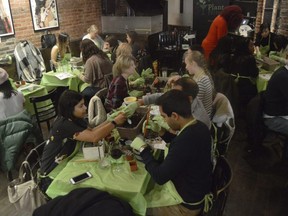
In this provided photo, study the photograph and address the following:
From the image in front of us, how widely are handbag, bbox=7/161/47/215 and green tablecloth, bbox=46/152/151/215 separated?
8.0 inches

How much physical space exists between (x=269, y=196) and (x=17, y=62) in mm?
4404

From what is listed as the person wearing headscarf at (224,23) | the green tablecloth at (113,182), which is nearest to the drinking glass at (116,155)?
the green tablecloth at (113,182)

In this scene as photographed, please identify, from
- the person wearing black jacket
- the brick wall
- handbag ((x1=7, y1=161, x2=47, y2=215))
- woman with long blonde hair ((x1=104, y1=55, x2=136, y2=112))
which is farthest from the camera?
the brick wall

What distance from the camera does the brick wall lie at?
536 cm

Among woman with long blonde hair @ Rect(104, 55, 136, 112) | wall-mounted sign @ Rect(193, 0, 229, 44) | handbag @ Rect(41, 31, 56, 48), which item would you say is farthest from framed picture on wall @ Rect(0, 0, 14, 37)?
wall-mounted sign @ Rect(193, 0, 229, 44)

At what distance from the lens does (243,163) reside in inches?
140

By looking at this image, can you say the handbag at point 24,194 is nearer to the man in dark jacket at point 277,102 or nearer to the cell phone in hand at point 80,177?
the cell phone in hand at point 80,177

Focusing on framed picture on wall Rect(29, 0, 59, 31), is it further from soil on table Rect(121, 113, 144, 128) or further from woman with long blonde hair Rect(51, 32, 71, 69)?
soil on table Rect(121, 113, 144, 128)

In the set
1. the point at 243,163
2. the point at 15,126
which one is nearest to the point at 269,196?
the point at 243,163

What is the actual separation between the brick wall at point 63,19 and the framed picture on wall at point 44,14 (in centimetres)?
9

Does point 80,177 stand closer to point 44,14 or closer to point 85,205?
point 85,205

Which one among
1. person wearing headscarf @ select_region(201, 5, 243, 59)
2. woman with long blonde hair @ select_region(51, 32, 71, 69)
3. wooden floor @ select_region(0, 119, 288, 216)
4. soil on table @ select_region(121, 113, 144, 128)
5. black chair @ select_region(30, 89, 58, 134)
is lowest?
wooden floor @ select_region(0, 119, 288, 216)

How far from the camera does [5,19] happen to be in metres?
5.16

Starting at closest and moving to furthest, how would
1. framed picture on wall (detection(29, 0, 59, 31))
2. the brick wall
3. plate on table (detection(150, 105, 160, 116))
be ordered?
plate on table (detection(150, 105, 160, 116)) < the brick wall < framed picture on wall (detection(29, 0, 59, 31))
